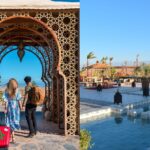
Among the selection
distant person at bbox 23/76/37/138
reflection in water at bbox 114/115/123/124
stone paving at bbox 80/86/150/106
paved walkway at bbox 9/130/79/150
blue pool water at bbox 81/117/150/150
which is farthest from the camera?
stone paving at bbox 80/86/150/106

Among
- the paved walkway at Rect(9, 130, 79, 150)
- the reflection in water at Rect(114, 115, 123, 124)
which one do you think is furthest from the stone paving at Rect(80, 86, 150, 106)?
the paved walkway at Rect(9, 130, 79, 150)

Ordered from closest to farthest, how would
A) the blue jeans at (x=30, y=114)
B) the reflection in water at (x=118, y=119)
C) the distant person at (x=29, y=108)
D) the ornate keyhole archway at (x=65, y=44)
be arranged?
the distant person at (x=29, y=108), the blue jeans at (x=30, y=114), the ornate keyhole archway at (x=65, y=44), the reflection in water at (x=118, y=119)

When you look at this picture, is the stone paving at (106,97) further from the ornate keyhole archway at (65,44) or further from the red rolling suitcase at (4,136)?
the red rolling suitcase at (4,136)

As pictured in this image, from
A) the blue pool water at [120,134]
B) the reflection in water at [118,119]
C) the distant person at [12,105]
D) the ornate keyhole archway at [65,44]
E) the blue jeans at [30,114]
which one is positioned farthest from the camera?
the reflection in water at [118,119]

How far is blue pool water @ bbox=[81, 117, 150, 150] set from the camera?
32.1ft

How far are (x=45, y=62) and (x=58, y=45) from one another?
12.1 feet

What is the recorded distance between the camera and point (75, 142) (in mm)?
6266

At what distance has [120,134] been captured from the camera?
37.4 feet

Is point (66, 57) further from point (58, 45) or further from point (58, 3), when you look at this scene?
point (58, 3)

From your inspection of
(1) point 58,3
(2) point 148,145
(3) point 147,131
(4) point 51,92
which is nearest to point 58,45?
(1) point 58,3

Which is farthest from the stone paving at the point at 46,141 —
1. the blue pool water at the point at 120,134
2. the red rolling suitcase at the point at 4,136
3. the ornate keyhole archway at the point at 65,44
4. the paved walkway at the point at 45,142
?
the blue pool water at the point at 120,134

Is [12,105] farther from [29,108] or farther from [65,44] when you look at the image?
[65,44]

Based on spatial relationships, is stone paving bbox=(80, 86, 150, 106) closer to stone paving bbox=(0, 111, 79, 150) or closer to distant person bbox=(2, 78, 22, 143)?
stone paving bbox=(0, 111, 79, 150)

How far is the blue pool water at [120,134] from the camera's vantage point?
979 centimetres
